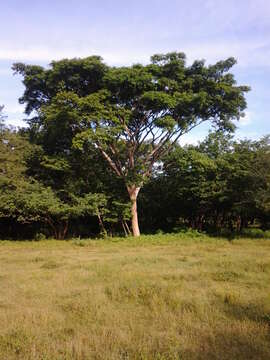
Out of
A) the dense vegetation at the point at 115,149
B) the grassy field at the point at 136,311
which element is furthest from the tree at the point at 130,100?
the grassy field at the point at 136,311

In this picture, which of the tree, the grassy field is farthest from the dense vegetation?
the grassy field

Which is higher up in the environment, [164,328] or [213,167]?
[213,167]

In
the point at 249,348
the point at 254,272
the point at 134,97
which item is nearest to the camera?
the point at 249,348

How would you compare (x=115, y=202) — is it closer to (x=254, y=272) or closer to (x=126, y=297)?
(x=254, y=272)

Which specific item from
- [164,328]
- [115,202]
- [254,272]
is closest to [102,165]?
[115,202]

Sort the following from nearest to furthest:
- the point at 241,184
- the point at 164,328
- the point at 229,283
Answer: the point at 164,328 → the point at 229,283 → the point at 241,184

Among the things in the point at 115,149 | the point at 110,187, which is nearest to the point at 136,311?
the point at 115,149

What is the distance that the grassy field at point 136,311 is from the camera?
13.3 ft

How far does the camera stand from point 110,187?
2142cm

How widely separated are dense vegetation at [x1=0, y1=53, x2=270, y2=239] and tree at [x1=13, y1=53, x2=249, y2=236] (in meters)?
0.06

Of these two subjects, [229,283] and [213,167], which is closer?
[229,283]

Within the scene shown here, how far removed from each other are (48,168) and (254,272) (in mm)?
14936

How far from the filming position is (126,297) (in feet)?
20.8

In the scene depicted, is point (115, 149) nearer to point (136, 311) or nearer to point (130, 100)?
point (130, 100)
